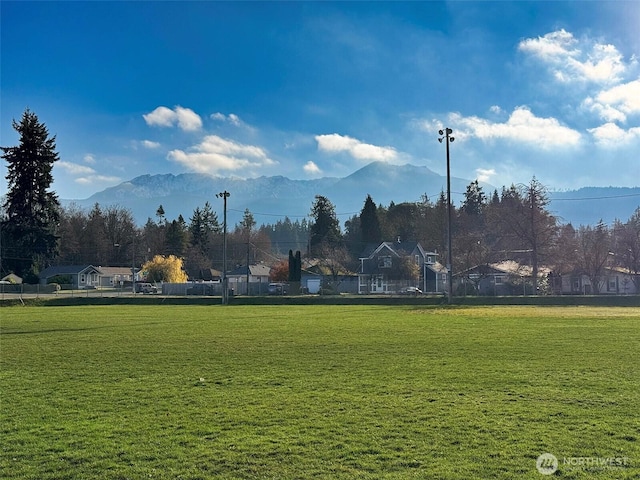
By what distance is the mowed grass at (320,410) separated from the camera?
19.9ft

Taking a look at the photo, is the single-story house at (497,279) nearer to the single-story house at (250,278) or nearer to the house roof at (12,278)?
the single-story house at (250,278)

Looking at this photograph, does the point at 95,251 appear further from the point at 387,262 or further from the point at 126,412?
the point at 126,412

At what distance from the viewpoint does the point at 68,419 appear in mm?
8031

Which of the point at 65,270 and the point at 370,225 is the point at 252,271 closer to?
the point at 370,225

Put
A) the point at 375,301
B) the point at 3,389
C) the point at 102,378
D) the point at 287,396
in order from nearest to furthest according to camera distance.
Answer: the point at 287,396
the point at 3,389
the point at 102,378
the point at 375,301

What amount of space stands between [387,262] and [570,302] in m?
37.0

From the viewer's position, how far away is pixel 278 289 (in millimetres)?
69688

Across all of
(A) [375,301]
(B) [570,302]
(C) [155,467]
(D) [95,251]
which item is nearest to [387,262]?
(A) [375,301]

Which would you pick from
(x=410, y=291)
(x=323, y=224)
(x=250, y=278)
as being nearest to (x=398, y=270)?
(x=410, y=291)

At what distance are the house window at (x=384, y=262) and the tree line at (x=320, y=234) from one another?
Result: 6869mm
